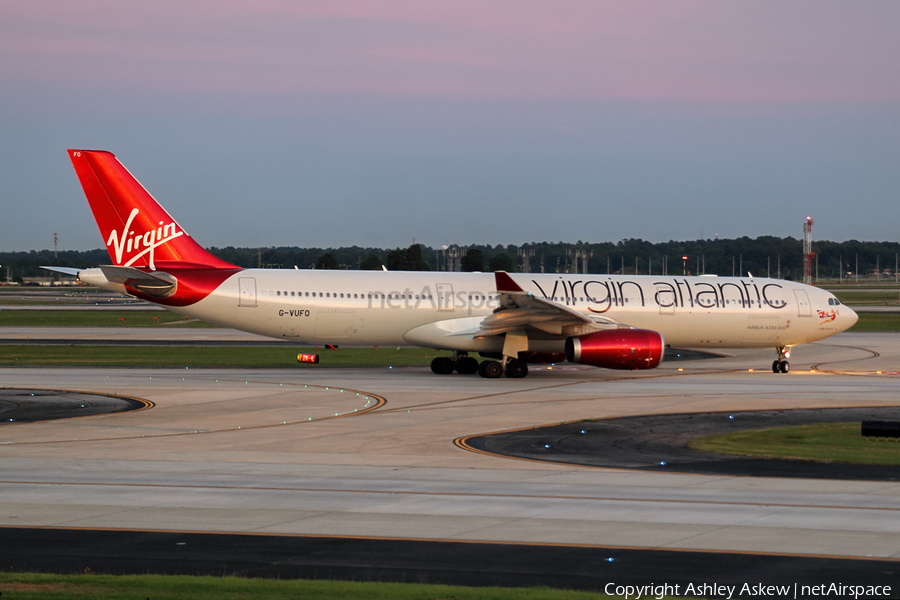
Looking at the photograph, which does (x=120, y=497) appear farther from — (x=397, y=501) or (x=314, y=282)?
(x=314, y=282)

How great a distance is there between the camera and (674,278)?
135ft

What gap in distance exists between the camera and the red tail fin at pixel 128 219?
34938mm

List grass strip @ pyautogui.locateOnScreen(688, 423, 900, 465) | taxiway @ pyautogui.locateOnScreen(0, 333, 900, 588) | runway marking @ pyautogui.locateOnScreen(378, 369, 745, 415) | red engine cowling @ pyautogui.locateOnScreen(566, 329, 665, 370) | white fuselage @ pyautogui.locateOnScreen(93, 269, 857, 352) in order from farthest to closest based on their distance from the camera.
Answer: white fuselage @ pyautogui.locateOnScreen(93, 269, 857, 352), red engine cowling @ pyautogui.locateOnScreen(566, 329, 665, 370), runway marking @ pyautogui.locateOnScreen(378, 369, 745, 415), grass strip @ pyautogui.locateOnScreen(688, 423, 900, 465), taxiway @ pyautogui.locateOnScreen(0, 333, 900, 588)

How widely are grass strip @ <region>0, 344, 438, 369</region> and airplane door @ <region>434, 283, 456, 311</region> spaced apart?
4.35 metres

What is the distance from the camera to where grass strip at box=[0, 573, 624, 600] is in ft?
31.7

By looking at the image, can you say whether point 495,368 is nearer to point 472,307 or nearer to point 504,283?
point 472,307

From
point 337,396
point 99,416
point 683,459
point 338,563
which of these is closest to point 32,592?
point 338,563

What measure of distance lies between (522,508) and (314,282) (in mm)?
23658

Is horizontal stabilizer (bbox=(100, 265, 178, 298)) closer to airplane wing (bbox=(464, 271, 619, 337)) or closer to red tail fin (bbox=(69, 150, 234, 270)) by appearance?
red tail fin (bbox=(69, 150, 234, 270))

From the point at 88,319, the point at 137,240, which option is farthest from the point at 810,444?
the point at 88,319

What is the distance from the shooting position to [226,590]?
32.4 feet

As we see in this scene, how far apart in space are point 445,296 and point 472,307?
1097mm

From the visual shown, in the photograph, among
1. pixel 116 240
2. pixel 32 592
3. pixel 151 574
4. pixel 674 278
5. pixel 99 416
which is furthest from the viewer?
pixel 674 278

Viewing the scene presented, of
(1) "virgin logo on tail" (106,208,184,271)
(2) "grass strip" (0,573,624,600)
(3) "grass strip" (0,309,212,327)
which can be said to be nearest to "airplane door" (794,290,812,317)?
(1) "virgin logo on tail" (106,208,184,271)
